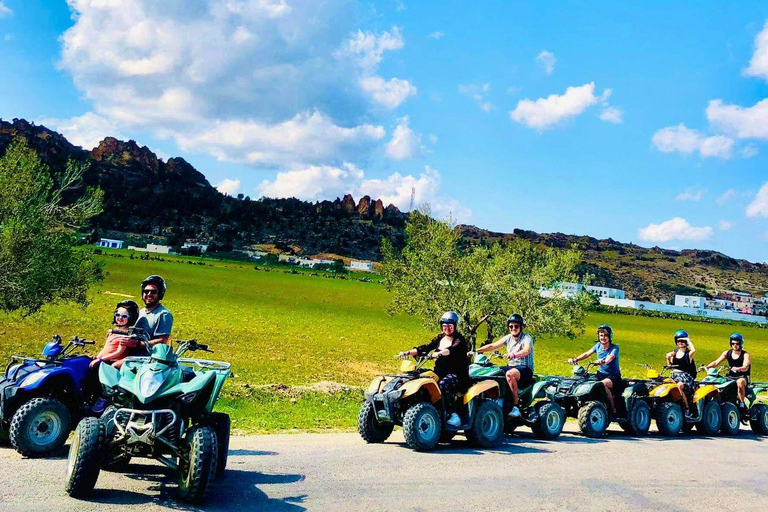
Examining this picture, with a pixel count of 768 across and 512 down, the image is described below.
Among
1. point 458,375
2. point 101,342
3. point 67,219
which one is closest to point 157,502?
point 458,375

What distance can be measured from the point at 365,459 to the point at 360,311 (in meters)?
65.4

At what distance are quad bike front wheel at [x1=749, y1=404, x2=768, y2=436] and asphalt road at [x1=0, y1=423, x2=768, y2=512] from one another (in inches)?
218

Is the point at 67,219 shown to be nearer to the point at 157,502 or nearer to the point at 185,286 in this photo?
the point at 157,502

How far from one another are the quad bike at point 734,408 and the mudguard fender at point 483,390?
25.6ft

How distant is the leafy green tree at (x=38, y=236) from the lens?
1831 cm

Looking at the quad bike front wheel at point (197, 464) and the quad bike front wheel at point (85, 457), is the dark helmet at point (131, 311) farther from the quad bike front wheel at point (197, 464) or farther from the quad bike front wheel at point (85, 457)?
the quad bike front wheel at point (197, 464)

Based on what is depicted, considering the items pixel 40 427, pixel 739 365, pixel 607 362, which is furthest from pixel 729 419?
pixel 40 427

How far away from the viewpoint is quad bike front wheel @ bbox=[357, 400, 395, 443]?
36.7ft

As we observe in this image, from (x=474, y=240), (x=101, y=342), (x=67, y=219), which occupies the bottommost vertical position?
(x=101, y=342)

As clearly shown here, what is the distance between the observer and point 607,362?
14.4 meters

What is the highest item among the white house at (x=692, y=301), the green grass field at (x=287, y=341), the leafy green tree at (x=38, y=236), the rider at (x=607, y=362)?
the white house at (x=692, y=301)

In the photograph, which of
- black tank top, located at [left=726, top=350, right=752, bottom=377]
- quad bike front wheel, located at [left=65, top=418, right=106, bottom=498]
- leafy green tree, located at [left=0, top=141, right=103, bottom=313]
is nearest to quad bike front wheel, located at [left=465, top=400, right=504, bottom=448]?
quad bike front wheel, located at [left=65, top=418, right=106, bottom=498]

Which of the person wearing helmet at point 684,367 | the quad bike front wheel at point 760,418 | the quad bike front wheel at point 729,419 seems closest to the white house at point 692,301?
the quad bike front wheel at point 760,418

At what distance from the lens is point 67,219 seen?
68.0 feet
